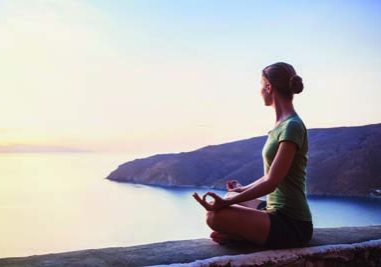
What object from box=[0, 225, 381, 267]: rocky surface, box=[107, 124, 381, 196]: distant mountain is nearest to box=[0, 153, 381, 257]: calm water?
box=[107, 124, 381, 196]: distant mountain

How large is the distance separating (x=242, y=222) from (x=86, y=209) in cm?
1089

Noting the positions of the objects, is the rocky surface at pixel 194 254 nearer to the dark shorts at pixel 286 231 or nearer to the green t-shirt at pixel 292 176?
the dark shorts at pixel 286 231

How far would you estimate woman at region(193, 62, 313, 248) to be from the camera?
6.33ft

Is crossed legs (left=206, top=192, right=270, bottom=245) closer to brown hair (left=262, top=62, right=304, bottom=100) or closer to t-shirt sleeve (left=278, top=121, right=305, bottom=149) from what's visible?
t-shirt sleeve (left=278, top=121, right=305, bottom=149)

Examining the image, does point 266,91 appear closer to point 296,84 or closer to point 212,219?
point 296,84


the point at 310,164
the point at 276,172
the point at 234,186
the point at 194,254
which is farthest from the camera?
the point at 310,164

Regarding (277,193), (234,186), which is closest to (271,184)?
(277,193)

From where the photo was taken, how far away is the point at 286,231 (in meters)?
2.06

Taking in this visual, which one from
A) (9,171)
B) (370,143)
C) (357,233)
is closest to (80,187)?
(9,171)

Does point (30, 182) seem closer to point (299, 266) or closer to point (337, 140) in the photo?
point (337, 140)

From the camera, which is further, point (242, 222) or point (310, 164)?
point (310, 164)

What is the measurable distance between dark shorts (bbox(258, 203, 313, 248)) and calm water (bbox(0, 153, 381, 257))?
154 inches

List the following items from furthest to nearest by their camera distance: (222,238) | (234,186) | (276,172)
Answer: (234,186), (222,238), (276,172)

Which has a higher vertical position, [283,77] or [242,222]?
[283,77]
